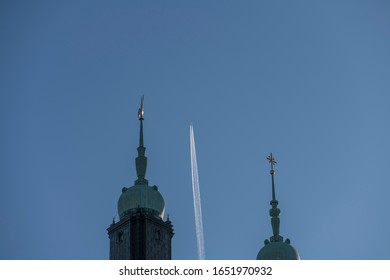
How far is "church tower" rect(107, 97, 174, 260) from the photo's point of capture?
168125mm

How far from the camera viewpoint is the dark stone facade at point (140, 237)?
168 meters

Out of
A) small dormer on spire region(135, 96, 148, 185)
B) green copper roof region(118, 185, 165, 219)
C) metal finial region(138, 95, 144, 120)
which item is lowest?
green copper roof region(118, 185, 165, 219)

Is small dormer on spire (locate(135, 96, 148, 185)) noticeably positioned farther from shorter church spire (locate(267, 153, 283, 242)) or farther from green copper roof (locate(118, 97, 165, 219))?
shorter church spire (locate(267, 153, 283, 242))

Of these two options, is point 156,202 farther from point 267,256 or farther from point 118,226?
point 267,256

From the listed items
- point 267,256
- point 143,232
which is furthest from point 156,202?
point 267,256

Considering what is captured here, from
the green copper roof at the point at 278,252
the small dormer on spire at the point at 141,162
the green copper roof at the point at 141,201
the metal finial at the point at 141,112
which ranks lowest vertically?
the green copper roof at the point at 278,252

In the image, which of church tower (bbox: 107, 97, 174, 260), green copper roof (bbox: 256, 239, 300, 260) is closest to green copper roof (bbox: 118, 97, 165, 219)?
church tower (bbox: 107, 97, 174, 260)

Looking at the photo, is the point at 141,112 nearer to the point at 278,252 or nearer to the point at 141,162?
the point at 141,162

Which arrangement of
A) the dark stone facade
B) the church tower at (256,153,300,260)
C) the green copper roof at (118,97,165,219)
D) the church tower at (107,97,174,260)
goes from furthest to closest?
1. the church tower at (256,153,300,260)
2. the green copper roof at (118,97,165,219)
3. the church tower at (107,97,174,260)
4. the dark stone facade

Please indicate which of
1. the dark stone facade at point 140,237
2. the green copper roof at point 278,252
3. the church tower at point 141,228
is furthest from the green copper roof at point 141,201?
the green copper roof at point 278,252

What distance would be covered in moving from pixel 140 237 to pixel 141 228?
1.84 m

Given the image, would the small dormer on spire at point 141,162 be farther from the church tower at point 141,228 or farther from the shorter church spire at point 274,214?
the shorter church spire at point 274,214
